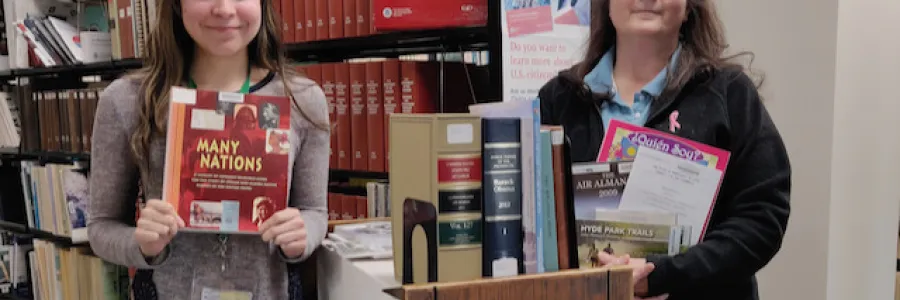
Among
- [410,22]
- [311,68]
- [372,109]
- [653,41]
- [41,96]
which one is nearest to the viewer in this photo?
[653,41]

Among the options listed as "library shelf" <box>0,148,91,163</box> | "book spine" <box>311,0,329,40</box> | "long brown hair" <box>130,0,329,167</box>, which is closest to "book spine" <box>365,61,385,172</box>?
"book spine" <box>311,0,329,40</box>

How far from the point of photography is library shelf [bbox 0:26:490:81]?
1922 millimetres

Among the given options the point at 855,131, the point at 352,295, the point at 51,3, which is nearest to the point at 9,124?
the point at 51,3

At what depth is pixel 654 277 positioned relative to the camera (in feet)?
3.79

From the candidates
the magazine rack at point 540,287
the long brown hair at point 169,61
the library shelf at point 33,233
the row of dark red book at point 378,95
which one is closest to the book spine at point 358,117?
the row of dark red book at point 378,95

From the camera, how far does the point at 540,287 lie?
94 cm

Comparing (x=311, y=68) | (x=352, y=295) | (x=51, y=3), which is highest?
(x=51, y=3)

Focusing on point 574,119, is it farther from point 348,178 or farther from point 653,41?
point 348,178

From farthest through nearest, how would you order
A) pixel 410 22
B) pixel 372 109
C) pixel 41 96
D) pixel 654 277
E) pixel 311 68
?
1. pixel 41 96
2. pixel 311 68
3. pixel 372 109
4. pixel 410 22
5. pixel 654 277

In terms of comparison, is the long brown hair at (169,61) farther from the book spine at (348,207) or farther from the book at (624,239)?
the book spine at (348,207)

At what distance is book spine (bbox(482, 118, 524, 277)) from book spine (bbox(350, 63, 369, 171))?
1.30 meters

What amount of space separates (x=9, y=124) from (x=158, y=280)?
2908 millimetres

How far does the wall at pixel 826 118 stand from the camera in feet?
6.91

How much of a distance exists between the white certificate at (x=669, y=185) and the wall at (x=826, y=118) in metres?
1.21
